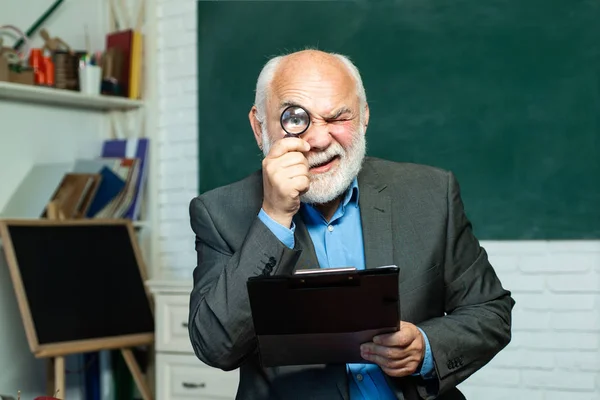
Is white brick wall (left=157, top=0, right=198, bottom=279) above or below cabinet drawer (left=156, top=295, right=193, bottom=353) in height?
above

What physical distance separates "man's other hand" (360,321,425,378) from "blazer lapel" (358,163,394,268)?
254 mm

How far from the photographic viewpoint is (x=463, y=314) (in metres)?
2.00

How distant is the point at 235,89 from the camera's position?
4156 mm

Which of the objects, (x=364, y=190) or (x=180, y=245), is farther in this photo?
(x=180, y=245)

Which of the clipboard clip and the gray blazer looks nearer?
the clipboard clip

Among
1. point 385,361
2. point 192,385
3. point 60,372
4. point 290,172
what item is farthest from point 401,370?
point 60,372

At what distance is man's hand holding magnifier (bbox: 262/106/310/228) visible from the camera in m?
1.81

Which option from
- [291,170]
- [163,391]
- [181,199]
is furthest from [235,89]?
[291,170]

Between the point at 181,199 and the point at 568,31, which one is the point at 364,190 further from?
the point at 181,199

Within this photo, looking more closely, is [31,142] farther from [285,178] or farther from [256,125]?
[285,178]

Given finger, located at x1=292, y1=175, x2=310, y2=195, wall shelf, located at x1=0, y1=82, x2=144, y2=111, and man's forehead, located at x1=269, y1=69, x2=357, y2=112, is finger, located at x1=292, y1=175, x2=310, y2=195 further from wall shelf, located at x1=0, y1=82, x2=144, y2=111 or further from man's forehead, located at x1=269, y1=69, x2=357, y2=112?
wall shelf, located at x1=0, y1=82, x2=144, y2=111

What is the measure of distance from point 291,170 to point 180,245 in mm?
2599

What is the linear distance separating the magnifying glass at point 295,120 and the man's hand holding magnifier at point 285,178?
0.28 ft

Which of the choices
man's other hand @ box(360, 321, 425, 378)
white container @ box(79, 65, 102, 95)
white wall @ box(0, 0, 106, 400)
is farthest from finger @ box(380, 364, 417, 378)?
white container @ box(79, 65, 102, 95)
